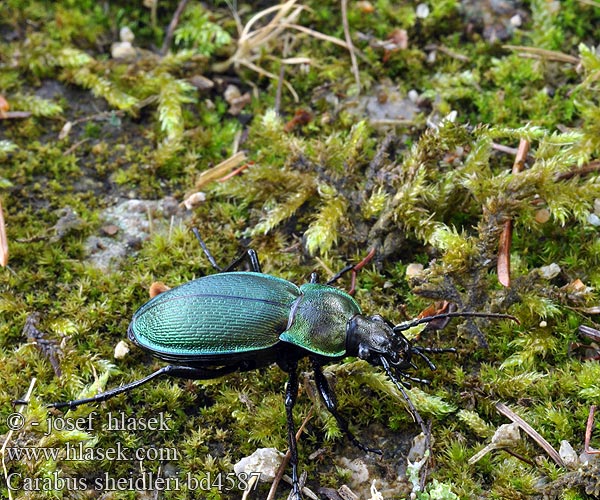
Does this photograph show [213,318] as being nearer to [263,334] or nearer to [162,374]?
[263,334]

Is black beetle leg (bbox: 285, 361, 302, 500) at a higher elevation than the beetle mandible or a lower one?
lower

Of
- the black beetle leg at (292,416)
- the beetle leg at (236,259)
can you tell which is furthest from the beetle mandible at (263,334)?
the beetle leg at (236,259)

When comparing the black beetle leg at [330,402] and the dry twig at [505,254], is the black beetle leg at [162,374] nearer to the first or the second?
the black beetle leg at [330,402]

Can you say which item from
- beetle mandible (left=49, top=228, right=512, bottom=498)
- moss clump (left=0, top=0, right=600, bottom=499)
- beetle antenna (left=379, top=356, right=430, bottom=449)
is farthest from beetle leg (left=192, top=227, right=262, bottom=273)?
beetle antenna (left=379, top=356, right=430, bottom=449)

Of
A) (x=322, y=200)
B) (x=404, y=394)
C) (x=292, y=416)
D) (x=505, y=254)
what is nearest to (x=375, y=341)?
(x=404, y=394)

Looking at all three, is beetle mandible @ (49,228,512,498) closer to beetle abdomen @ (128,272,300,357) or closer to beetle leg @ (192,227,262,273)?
beetle abdomen @ (128,272,300,357)
